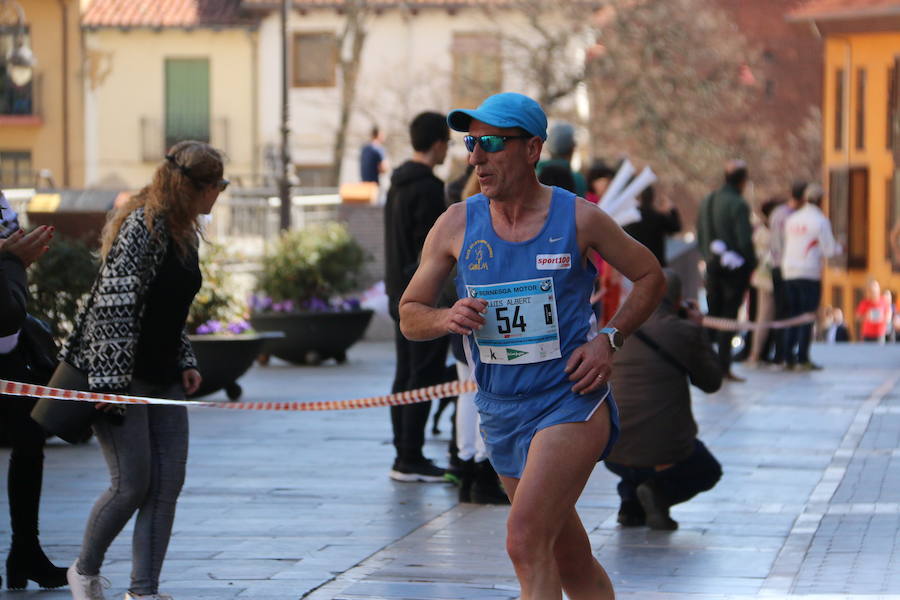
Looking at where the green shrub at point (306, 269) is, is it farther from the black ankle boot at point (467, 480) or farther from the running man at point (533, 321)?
the running man at point (533, 321)

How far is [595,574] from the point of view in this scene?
16.9 feet

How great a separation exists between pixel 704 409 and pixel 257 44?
35.7 m

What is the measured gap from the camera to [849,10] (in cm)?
4372

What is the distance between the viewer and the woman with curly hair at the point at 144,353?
6.00m

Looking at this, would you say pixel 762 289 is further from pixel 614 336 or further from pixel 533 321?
pixel 533 321

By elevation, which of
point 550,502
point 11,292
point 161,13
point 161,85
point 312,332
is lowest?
point 312,332

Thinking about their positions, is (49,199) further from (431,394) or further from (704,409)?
(431,394)

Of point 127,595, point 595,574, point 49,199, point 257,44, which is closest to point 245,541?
point 127,595

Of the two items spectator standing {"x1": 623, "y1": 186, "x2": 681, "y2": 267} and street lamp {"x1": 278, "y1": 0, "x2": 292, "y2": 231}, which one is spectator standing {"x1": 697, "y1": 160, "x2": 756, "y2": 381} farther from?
street lamp {"x1": 278, "y1": 0, "x2": 292, "y2": 231}

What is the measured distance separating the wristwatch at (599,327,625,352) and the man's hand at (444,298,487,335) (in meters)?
0.39

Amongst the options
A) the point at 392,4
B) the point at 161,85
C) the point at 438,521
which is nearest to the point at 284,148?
the point at 438,521

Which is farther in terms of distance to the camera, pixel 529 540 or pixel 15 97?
pixel 15 97

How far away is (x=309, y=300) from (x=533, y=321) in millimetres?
12286

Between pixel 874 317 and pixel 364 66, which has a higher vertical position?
pixel 364 66
